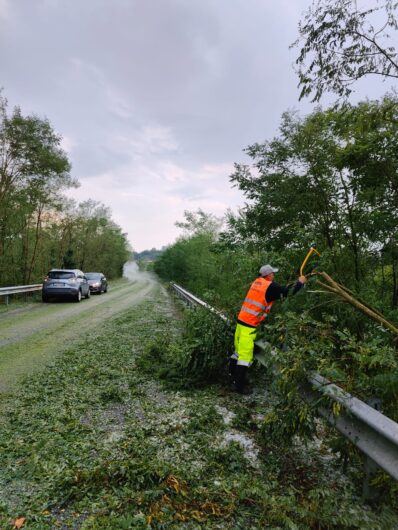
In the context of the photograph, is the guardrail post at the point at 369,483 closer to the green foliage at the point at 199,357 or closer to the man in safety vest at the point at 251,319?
the man in safety vest at the point at 251,319

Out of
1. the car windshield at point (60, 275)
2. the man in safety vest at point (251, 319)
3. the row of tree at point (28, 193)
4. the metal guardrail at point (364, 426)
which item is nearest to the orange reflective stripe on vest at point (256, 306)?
the man in safety vest at point (251, 319)

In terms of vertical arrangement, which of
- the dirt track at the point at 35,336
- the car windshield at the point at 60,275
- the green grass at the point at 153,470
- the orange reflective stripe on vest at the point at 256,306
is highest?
the orange reflective stripe on vest at the point at 256,306

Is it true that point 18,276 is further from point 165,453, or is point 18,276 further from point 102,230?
point 102,230

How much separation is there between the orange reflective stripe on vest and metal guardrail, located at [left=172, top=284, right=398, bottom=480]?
1.73m

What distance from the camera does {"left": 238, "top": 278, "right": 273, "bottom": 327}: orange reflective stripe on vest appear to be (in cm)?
434

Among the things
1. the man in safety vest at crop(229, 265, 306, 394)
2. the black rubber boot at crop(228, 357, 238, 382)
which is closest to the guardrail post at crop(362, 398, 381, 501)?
the man in safety vest at crop(229, 265, 306, 394)

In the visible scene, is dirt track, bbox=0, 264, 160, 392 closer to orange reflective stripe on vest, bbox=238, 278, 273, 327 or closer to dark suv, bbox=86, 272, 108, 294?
orange reflective stripe on vest, bbox=238, 278, 273, 327

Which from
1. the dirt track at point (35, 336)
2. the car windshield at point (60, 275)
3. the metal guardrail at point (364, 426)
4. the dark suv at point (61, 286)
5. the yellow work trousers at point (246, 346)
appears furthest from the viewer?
the car windshield at point (60, 275)

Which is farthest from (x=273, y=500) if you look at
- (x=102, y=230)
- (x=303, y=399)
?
(x=102, y=230)

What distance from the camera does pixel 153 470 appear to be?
2.48 m

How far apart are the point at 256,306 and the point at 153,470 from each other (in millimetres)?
2388

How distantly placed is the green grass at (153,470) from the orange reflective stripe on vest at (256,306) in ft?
→ 3.32

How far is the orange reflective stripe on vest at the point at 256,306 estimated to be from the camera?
4.34 m

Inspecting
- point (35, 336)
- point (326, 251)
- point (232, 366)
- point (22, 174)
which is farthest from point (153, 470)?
point (22, 174)
